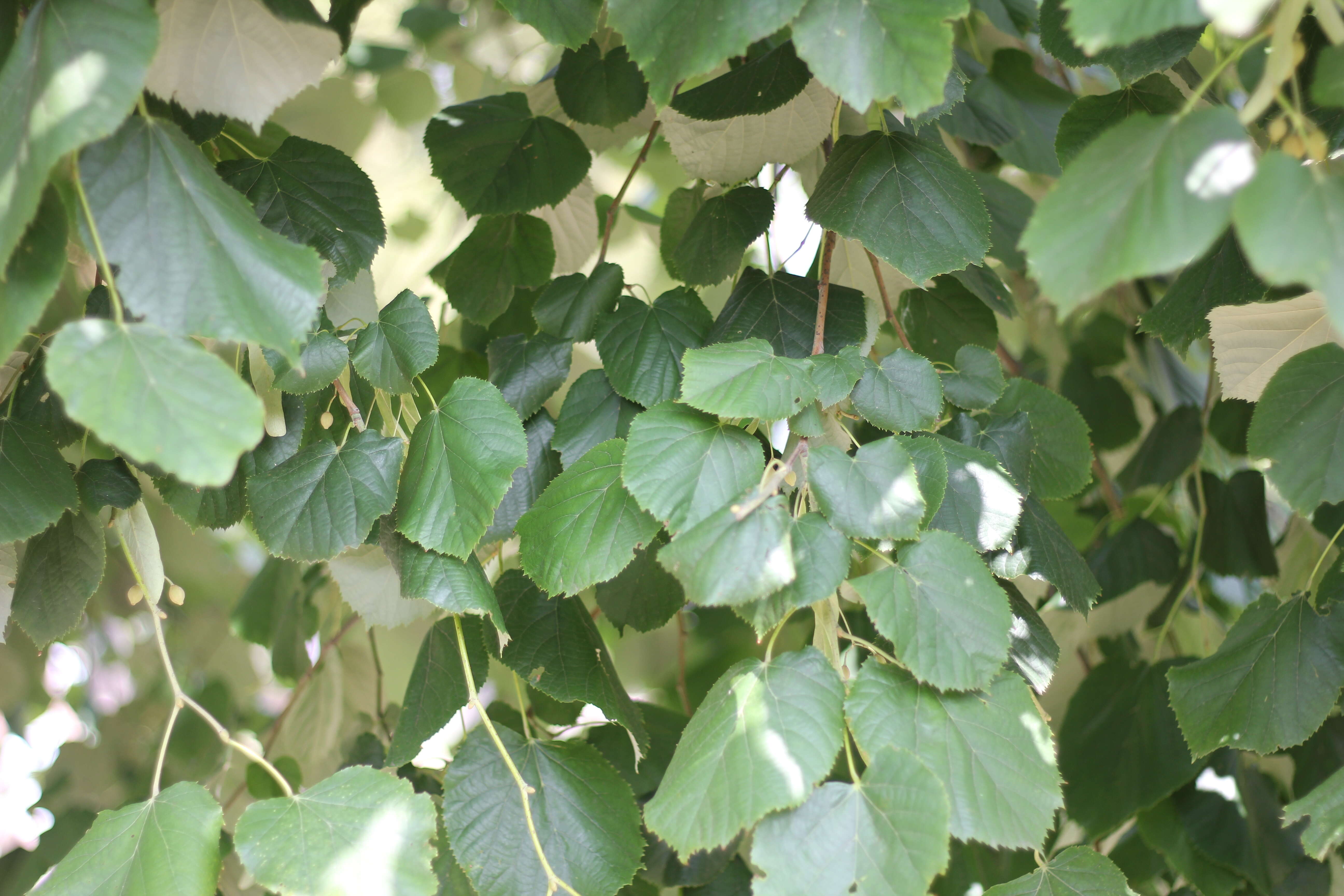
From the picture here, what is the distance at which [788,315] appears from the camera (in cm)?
65

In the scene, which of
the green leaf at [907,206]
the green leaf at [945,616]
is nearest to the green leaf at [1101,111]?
the green leaf at [907,206]

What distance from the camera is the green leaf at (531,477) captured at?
0.64 metres

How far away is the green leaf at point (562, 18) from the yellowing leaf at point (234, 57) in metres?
0.12

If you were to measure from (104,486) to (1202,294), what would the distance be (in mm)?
756

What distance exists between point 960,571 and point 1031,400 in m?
0.24

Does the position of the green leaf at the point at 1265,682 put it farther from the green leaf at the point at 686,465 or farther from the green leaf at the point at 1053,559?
the green leaf at the point at 686,465

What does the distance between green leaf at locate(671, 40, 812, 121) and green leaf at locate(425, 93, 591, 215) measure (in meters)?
0.14

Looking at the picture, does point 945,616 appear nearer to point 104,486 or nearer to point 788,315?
point 788,315

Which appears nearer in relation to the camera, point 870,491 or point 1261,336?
point 870,491

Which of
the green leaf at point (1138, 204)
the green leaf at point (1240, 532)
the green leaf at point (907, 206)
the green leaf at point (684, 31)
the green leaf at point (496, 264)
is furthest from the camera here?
the green leaf at point (1240, 532)

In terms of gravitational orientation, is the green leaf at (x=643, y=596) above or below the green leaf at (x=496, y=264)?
below

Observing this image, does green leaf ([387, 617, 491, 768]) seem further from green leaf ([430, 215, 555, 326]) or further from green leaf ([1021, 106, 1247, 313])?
green leaf ([1021, 106, 1247, 313])

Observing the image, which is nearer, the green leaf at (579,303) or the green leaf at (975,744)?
the green leaf at (975,744)

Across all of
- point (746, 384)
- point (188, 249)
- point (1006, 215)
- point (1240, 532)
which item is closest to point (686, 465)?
point (746, 384)
